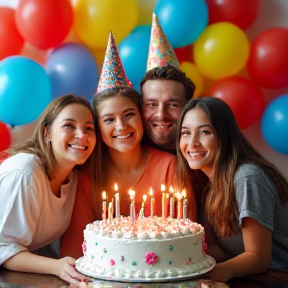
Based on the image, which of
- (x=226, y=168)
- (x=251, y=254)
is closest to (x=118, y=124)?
(x=226, y=168)

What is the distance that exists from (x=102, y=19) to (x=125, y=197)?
135 cm

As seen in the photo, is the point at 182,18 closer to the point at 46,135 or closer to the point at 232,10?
the point at 232,10

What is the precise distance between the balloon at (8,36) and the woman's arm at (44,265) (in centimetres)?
175

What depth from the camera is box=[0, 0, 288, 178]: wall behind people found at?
3.47 meters

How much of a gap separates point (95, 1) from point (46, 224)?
1714 millimetres

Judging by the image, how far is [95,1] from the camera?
361cm

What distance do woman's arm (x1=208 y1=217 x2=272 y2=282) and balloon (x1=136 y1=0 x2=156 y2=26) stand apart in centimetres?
220

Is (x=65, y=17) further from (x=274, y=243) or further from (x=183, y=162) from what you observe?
(x=274, y=243)

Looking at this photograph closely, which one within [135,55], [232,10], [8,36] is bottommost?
[135,55]

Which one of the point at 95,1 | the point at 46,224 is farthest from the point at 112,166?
the point at 95,1

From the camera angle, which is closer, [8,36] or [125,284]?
[125,284]

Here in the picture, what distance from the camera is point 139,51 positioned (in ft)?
11.8

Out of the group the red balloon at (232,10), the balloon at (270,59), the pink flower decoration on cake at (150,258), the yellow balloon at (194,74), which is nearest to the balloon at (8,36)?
the yellow balloon at (194,74)

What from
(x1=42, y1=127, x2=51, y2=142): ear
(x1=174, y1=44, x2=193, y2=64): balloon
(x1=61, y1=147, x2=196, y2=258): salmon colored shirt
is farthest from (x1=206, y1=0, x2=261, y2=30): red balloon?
(x1=42, y1=127, x2=51, y2=142): ear
